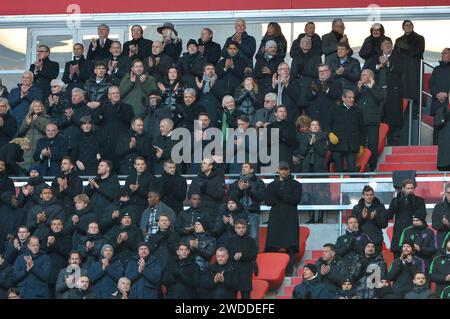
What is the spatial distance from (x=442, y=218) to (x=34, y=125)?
663 cm

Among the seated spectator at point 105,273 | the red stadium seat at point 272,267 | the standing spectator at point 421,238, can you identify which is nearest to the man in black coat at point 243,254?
the red stadium seat at point 272,267

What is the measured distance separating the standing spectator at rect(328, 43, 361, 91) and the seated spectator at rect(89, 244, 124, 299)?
4.66 meters

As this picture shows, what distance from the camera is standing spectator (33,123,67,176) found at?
28.3 metres

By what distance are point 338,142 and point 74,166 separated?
3846 mm

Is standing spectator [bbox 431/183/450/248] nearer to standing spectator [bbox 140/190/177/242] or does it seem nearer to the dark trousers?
the dark trousers

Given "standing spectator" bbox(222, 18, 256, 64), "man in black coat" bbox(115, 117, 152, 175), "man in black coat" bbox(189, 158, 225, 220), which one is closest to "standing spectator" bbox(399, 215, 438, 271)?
"man in black coat" bbox(189, 158, 225, 220)

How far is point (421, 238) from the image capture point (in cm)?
2558

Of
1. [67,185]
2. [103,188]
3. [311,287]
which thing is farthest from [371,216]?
[67,185]

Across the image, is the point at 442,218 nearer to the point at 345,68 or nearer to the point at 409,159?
the point at 409,159

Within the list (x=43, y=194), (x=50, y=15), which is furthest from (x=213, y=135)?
(x=50, y=15)

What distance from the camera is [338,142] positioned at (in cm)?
2753

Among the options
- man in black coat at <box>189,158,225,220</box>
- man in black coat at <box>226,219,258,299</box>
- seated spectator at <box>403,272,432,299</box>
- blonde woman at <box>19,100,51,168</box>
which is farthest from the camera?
blonde woman at <box>19,100,51,168</box>

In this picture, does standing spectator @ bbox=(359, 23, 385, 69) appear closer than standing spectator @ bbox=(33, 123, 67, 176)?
No
